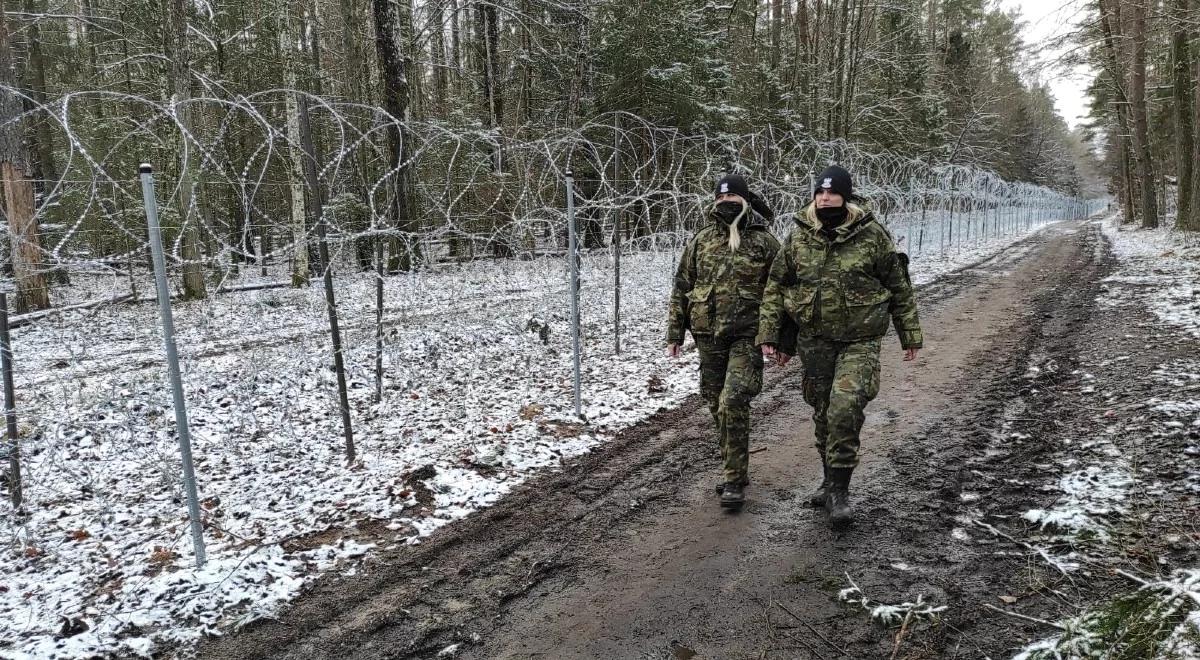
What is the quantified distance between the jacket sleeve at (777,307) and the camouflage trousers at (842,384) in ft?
0.41

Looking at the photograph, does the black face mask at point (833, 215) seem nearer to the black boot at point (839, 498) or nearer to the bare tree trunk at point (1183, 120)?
the black boot at point (839, 498)

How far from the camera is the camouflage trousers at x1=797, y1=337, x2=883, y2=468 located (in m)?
3.48

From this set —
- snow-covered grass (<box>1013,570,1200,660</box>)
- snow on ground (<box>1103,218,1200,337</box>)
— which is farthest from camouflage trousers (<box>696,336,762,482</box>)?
snow on ground (<box>1103,218,1200,337</box>)

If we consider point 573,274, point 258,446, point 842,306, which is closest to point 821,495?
point 842,306

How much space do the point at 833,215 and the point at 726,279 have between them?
2.36ft

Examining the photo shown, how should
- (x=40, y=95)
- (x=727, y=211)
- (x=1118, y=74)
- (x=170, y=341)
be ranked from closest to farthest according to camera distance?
1. (x=170, y=341)
2. (x=727, y=211)
3. (x=40, y=95)
4. (x=1118, y=74)

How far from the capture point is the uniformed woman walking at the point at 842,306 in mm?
3502

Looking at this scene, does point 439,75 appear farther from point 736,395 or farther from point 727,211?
point 736,395

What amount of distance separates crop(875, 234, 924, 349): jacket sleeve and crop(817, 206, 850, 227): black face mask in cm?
26

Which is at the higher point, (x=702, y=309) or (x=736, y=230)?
(x=736, y=230)

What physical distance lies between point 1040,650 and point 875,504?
1.45m

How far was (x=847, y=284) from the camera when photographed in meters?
3.50

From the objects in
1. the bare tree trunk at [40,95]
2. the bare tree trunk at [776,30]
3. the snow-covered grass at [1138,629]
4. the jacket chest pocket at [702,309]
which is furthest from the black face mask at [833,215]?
the bare tree trunk at [776,30]

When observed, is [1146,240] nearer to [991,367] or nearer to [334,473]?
[991,367]
